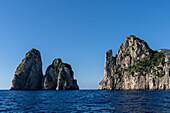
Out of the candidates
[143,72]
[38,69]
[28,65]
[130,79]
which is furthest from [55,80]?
[143,72]

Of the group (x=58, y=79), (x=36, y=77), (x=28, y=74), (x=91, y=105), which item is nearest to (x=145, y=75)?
(x=58, y=79)

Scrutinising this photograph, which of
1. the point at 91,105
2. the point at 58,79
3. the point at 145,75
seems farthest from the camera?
the point at 58,79

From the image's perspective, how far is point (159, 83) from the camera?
519 ft

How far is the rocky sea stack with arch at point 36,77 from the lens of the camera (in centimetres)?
18188

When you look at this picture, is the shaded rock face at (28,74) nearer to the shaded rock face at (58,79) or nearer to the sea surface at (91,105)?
the shaded rock face at (58,79)

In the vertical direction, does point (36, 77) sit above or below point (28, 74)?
below

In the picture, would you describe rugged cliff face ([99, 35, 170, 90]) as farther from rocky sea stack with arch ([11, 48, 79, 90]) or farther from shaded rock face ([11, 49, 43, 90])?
shaded rock face ([11, 49, 43, 90])

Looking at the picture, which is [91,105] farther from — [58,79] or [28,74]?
[28,74]

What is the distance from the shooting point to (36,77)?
636 ft

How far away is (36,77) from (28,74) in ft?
36.6

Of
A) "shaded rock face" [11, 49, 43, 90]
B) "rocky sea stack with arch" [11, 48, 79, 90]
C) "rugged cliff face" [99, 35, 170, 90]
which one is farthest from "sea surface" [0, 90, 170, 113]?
"shaded rock face" [11, 49, 43, 90]

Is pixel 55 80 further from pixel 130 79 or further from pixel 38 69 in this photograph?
pixel 130 79

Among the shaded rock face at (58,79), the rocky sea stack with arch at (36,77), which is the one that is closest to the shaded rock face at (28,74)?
the rocky sea stack with arch at (36,77)

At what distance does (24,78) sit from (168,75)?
16267 cm
